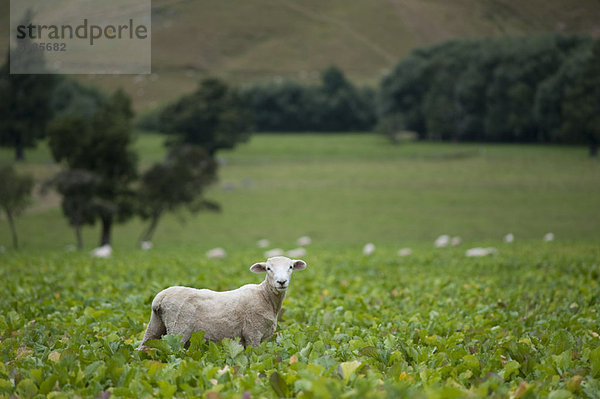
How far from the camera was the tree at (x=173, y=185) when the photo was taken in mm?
44500

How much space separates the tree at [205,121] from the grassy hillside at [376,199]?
11.5ft

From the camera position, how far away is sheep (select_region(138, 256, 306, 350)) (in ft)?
24.0

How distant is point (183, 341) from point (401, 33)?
193902 millimetres

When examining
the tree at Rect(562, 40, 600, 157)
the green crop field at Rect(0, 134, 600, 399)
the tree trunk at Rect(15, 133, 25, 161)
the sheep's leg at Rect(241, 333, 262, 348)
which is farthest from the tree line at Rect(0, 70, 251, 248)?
the tree at Rect(562, 40, 600, 157)

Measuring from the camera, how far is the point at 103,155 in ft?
140

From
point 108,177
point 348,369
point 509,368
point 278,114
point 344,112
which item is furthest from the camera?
point 278,114

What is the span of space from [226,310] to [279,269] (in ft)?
2.88

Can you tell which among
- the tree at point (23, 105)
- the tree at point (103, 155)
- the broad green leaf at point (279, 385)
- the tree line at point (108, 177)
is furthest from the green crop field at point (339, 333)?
the tree at point (23, 105)

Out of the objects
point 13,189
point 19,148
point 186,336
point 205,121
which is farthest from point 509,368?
point 19,148

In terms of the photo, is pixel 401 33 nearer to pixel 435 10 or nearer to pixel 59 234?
pixel 435 10

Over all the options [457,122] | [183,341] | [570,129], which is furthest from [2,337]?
[457,122]

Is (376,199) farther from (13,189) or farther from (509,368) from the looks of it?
(509,368)

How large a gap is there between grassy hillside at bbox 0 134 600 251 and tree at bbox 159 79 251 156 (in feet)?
11.5

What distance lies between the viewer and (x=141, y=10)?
16238 centimetres
